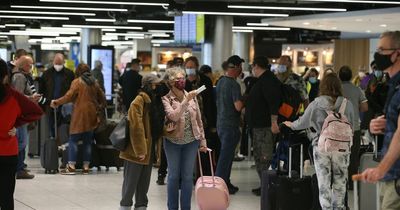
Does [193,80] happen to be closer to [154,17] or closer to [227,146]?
[227,146]

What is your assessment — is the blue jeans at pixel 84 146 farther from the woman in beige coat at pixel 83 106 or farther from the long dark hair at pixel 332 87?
the long dark hair at pixel 332 87

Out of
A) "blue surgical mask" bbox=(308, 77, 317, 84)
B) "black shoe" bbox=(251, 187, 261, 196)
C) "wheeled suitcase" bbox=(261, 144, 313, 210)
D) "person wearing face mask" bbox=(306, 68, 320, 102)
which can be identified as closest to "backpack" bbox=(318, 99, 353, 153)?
"wheeled suitcase" bbox=(261, 144, 313, 210)

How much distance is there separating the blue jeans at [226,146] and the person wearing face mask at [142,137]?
7.51 feet

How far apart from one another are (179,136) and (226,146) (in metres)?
2.39

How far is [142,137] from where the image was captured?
910cm

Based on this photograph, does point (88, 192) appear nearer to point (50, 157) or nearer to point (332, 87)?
point (50, 157)

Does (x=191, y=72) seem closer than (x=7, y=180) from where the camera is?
No

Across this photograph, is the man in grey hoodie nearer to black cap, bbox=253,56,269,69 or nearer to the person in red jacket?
black cap, bbox=253,56,269,69

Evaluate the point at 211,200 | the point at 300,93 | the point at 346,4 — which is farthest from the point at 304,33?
the point at 211,200

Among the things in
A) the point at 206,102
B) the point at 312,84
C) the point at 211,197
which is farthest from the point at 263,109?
the point at 312,84

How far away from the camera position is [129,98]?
15.4 m

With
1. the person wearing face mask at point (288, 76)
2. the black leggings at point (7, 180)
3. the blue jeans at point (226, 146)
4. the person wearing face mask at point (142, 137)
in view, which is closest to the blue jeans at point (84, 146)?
the blue jeans at point (226, 146)

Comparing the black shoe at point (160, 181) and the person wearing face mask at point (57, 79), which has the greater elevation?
the person wearing face mask at point (57, 79)

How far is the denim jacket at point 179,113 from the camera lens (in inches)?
364
